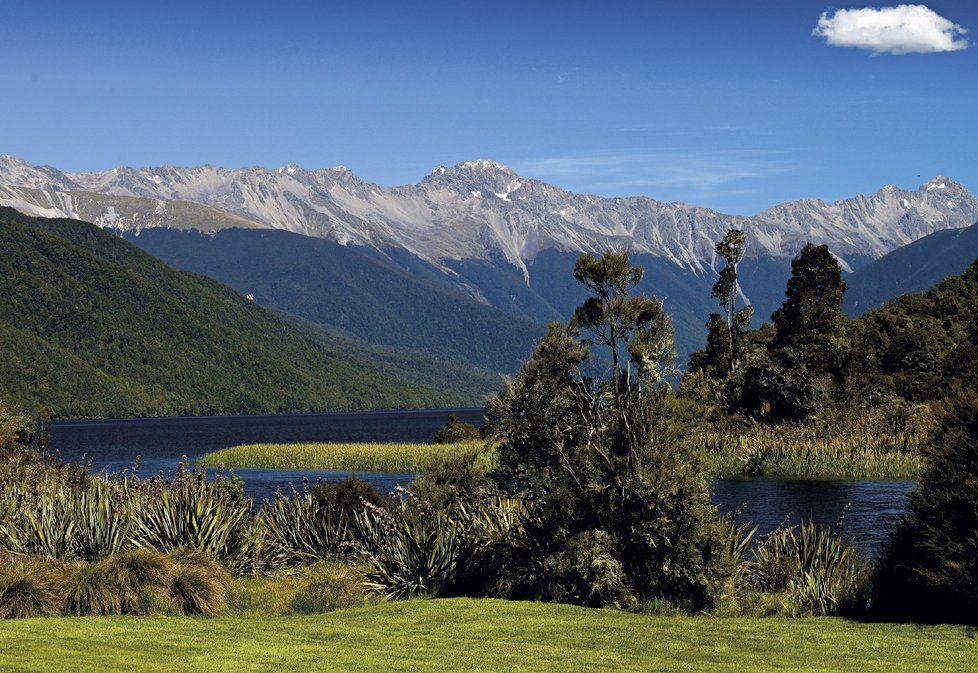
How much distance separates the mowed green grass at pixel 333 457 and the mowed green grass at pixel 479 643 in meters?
58.9

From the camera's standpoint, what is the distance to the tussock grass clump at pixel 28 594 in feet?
71.7

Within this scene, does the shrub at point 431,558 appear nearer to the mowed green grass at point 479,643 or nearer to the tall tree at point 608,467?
the tall tree at point 608,467

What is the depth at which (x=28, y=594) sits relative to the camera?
22.1 meters

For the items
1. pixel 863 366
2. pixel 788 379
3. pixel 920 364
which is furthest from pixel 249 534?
pixel 920 364

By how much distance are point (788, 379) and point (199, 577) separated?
63.5m

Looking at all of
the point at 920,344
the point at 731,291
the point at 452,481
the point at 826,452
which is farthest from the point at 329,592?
the point at 920,344

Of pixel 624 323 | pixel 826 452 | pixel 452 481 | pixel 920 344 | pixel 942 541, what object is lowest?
pixel 942 541

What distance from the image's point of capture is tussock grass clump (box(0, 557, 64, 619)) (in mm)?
21844

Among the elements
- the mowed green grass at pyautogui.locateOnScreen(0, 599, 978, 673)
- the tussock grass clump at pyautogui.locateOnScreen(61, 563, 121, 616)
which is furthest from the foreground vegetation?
the mowed green grass at pyautogui.locateOnScreen(0, 599, 978, 673)

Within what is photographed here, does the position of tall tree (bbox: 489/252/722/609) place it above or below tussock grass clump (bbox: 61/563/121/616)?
above

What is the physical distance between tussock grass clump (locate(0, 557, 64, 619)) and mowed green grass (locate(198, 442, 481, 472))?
5772 centimetres

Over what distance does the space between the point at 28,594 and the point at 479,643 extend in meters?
9.35

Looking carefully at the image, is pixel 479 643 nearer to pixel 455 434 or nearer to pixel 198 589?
pixel 198 589

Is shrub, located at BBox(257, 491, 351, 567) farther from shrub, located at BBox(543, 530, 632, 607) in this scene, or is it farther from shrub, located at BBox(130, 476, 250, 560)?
shrub, located at BBox(543, 530, 632, 607)
